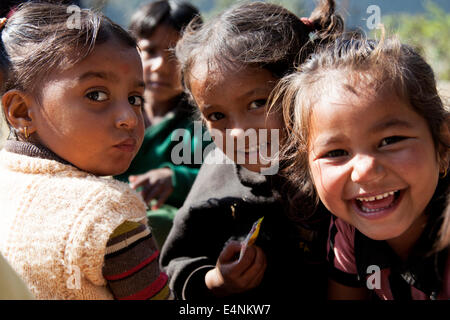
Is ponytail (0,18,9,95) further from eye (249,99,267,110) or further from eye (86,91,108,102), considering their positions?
eye (249,99,267,110)

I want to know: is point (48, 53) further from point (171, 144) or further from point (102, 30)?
point (171, 144)

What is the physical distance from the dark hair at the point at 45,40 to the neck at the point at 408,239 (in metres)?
1.14

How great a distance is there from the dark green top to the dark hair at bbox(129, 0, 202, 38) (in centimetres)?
50

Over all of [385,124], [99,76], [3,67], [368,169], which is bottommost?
[3,67]

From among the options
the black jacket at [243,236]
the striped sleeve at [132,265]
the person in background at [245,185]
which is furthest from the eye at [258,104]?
the striped sleeve at [132,265]

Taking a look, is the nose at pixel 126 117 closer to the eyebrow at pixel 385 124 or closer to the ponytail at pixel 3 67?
the ponytail at pixel 3 67

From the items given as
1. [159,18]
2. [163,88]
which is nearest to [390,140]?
[163,88]

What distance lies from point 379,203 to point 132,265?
2.54ft

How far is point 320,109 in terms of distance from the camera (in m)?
1.36

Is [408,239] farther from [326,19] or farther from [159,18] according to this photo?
[159,18]

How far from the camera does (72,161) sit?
1322mm

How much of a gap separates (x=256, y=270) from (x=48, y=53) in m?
1.05

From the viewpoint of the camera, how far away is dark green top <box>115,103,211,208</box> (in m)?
2.56
